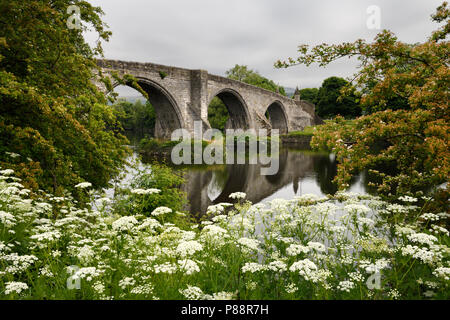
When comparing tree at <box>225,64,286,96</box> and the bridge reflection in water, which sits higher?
tree at <box>225,64,286,96</box>

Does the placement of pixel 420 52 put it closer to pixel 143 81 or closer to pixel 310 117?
pixel 143 81

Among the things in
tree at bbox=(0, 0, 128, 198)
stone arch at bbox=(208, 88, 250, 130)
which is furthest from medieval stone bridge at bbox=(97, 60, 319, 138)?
tree at bbox=(0, 0, 128, 198)

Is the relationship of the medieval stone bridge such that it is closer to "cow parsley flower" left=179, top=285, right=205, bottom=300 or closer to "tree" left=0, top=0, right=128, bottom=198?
"tree" left=0, top=0, right=128, bottom=198

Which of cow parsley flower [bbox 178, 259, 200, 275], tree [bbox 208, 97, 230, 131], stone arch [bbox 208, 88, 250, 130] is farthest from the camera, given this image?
tree [bbox 208, 97, 230, 131]

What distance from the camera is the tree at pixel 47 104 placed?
4328 mm

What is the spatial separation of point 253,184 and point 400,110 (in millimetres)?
8498

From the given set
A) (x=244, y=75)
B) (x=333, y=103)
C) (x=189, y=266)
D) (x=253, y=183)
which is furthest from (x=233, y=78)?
(x=189, y=266)

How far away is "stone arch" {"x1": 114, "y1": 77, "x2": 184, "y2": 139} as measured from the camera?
2303 centimetres

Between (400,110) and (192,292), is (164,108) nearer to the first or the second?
(400,110)

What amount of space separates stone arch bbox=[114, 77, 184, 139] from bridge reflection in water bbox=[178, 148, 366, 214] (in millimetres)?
9565

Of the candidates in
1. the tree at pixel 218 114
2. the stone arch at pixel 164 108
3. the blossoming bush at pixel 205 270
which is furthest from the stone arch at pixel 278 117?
the blossoming bush at pixel 205 270

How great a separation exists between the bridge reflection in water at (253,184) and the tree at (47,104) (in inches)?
151

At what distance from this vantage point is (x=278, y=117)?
48.7 meters
